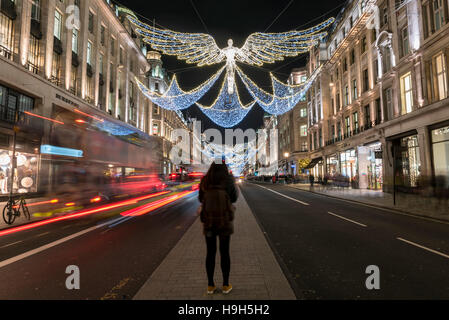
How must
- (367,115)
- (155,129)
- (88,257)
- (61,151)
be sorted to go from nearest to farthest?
(88,257), (61,151), (367,115), (155,129)

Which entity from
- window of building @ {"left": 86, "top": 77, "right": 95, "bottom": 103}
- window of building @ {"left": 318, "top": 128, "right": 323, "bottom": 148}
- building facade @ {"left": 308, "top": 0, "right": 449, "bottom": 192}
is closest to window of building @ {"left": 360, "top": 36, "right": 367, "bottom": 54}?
building facade @ {"left": 308, "top": 0, "right": 449, "bottom": 192}

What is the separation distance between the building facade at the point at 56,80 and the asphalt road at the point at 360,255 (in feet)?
32.6

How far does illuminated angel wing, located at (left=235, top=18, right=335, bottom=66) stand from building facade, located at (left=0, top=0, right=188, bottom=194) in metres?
9.09

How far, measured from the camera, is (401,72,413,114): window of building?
2027cm

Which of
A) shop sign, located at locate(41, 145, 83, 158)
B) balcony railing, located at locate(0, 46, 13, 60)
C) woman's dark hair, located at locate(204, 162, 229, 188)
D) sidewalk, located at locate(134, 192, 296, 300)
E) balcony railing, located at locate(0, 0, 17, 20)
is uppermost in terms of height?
balcony railing, located at locate(0, 0, 17, 20)

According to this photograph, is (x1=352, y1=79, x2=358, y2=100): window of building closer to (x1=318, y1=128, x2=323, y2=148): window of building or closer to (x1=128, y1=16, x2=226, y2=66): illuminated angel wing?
(x1=318, y1=128, x2=323, y2=148): window of building

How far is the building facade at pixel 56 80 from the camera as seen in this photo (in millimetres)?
11844

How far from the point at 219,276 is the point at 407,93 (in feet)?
76.7

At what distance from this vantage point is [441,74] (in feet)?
56.7

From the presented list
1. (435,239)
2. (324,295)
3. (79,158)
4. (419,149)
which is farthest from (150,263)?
(419,149)

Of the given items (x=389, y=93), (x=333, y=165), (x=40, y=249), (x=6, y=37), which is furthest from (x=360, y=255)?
(x=333, y=165)

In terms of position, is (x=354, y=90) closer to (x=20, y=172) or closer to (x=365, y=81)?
(x=365, y=81)

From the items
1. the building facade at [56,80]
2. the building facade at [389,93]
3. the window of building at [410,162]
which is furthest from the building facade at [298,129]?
the building facade at [56,80]
